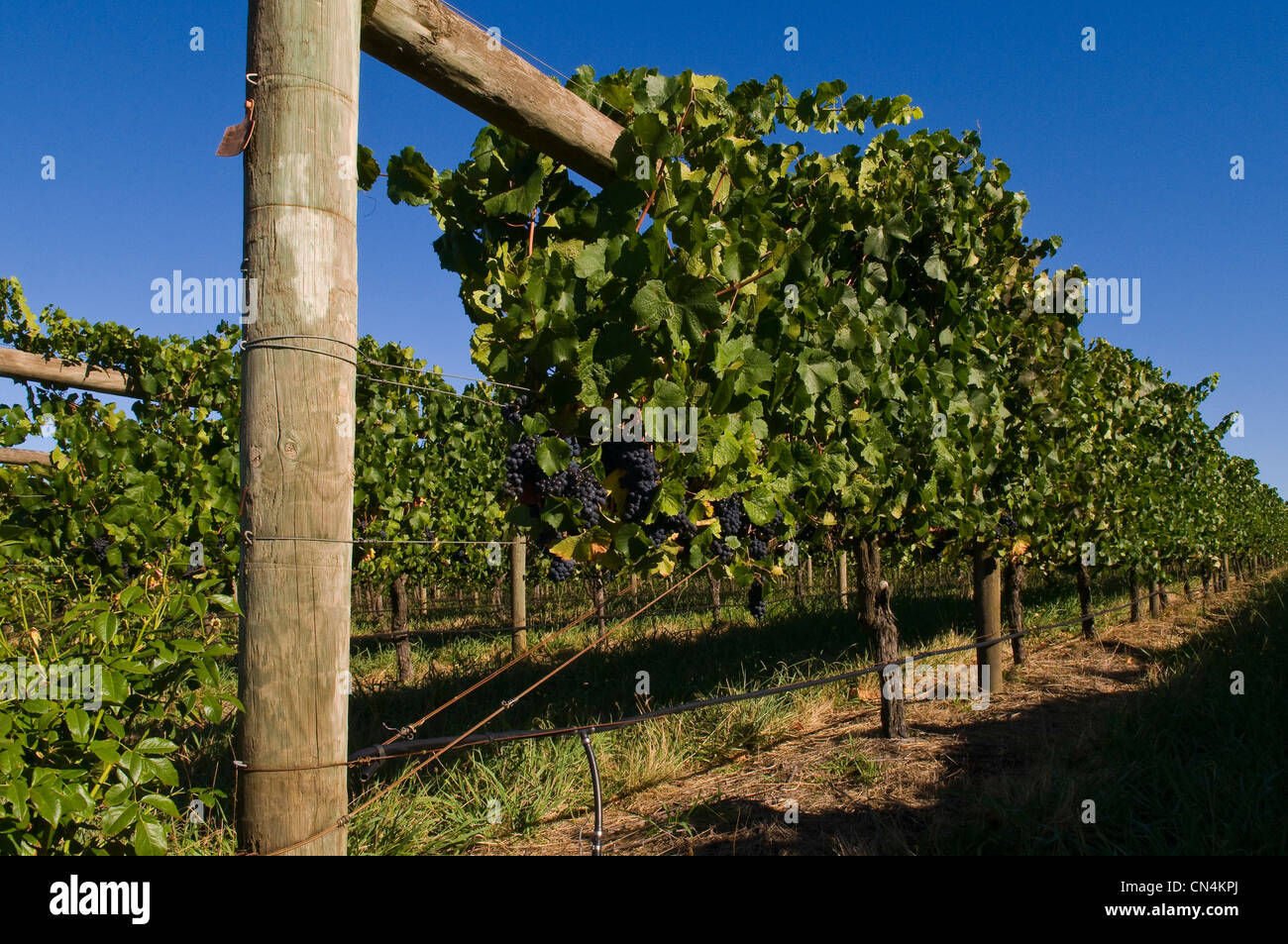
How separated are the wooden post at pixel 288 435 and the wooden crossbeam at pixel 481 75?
229 millimetres

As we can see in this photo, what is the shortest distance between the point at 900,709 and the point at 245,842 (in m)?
4.02

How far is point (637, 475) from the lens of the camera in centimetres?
263

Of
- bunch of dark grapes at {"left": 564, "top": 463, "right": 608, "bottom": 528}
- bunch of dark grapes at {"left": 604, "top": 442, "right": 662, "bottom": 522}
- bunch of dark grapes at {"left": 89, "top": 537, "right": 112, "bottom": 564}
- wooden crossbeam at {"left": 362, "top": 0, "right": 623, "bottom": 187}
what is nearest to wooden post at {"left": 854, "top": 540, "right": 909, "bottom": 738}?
bunch of dark grapes at {"left": 604, "top": 442, "right": 662, "bottom": 522}

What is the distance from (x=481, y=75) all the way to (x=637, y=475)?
1377 mm

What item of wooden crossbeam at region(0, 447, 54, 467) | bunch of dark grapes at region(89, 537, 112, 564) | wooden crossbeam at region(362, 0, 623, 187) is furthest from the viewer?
wooden crossbeam at region(0, 447, 54, 467)

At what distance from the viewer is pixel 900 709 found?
483cm

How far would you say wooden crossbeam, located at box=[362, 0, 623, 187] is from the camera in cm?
217

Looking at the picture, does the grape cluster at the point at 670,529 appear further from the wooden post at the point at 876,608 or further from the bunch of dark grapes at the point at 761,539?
the wooden post at the point at 876,608

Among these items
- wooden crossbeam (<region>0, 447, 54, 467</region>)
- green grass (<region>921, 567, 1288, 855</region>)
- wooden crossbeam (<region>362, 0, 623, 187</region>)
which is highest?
wooden crossbeam (<region>362, 0, 623, 187</region>)

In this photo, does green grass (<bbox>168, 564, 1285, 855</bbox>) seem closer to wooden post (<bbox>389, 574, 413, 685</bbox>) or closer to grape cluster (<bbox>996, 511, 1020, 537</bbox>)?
wooden post (<bbox>389, 574, 413, 685</bbox>)

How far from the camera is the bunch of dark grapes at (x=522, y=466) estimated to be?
264 cm

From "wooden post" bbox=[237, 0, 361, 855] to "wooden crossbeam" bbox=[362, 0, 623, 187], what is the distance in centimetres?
→ 23

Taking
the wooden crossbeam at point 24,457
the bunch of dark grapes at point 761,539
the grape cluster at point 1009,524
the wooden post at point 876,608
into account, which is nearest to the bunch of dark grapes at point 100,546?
the wooden crossbeam at point 24,457
